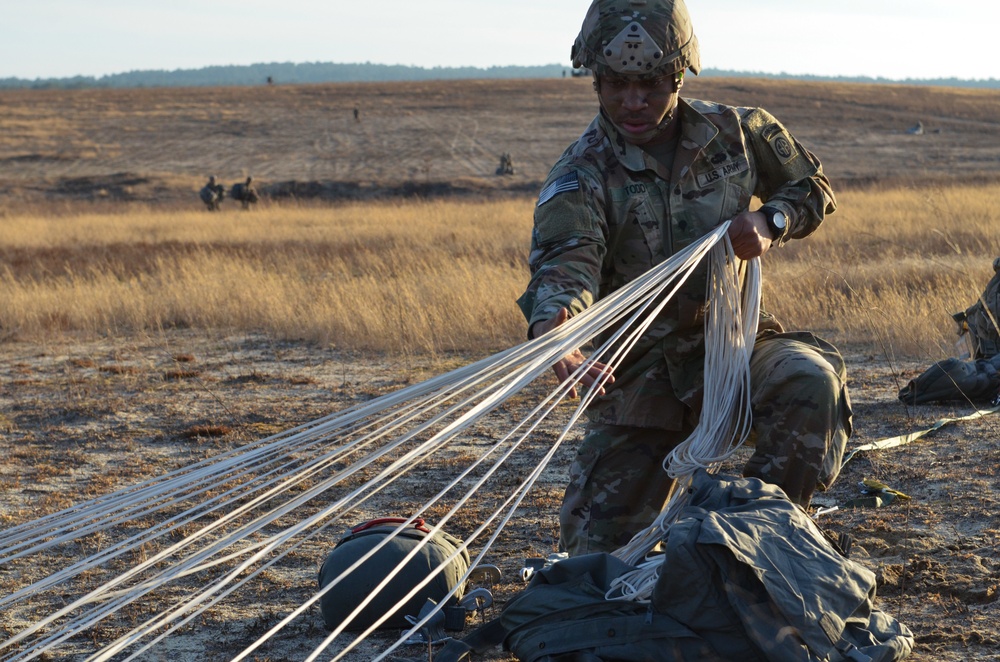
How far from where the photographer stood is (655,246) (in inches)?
134

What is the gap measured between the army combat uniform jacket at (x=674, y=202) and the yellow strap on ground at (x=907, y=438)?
1375 mm

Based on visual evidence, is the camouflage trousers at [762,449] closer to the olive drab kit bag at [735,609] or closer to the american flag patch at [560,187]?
the olive drab kit bag at [735,609]

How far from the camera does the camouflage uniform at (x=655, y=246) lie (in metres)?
3.21

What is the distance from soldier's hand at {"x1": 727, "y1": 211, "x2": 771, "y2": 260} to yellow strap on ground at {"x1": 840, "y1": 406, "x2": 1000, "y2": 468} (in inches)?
59.1

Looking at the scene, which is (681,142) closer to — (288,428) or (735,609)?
(735,609)

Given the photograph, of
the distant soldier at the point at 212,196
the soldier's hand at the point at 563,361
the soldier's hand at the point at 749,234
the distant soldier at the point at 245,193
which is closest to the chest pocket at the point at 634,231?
the soldier's hand at the point at 749,234

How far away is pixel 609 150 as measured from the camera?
3.40 meters

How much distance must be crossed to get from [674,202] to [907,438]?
2152mm

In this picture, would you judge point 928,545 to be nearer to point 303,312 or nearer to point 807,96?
point 303,312

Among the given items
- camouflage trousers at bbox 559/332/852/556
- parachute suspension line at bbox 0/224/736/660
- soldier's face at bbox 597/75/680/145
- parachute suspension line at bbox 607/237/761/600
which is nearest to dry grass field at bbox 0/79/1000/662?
camouflage trousers at bbox 559/332/852/556

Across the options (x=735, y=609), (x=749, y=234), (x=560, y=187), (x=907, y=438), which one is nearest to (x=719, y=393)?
(x=749, y=234)

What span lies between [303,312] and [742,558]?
6.86 m

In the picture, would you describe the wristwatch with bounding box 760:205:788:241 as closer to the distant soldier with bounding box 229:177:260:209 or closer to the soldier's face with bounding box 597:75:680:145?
the soldier's face with bounding box 597:75:680:145

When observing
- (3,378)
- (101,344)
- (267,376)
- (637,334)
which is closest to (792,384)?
(637,334)
